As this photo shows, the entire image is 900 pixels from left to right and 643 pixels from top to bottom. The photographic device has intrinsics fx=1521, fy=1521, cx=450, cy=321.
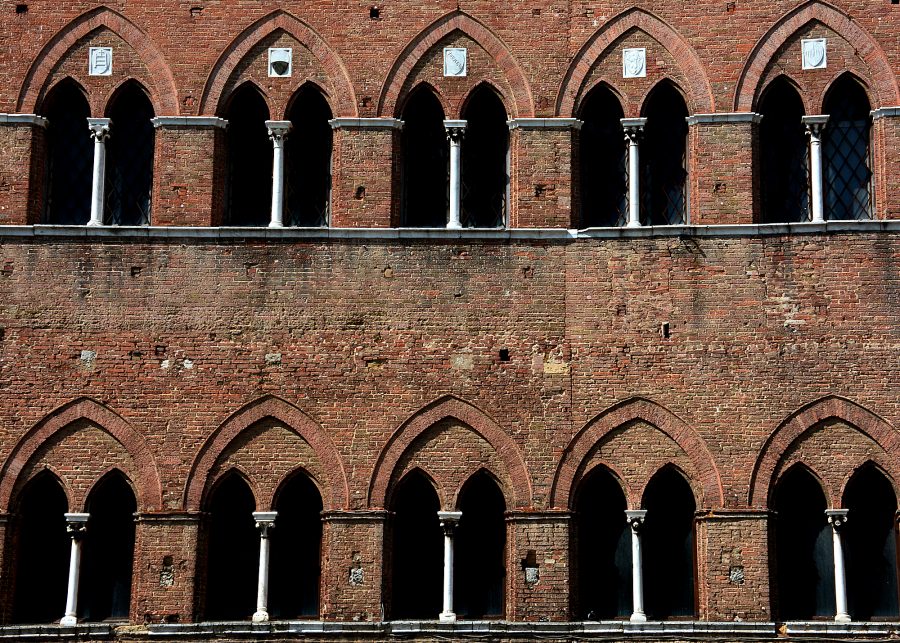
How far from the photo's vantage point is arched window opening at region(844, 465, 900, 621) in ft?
51.6

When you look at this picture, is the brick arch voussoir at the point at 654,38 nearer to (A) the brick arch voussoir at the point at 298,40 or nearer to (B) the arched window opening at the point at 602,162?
(B) the arched window opening at the point at 602,162

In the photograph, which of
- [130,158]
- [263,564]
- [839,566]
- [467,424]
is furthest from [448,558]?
[130,158]

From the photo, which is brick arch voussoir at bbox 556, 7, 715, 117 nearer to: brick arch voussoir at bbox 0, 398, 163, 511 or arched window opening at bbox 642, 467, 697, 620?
arched window opening at bbox 642, 467, 697, 620

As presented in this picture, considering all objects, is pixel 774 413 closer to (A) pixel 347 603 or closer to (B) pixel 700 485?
(B) pixel 700 485

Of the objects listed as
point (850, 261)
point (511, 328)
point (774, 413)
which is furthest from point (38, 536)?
point (850, 261)

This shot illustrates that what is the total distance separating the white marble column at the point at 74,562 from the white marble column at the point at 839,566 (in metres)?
7.74

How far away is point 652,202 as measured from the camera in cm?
1675

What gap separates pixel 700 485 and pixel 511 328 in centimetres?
257

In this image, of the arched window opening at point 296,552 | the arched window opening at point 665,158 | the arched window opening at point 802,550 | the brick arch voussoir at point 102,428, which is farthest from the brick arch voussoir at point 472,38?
the arched window opening at point 802,550

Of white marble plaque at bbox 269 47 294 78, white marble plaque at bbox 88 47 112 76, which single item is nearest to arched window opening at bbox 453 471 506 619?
white marble plaque at bbox 269 47 294 78

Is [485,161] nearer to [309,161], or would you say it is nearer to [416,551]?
[309,161]

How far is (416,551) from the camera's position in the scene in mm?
16094

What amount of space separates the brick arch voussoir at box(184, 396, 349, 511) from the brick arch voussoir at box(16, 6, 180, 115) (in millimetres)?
3487

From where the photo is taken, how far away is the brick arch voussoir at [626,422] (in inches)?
622
